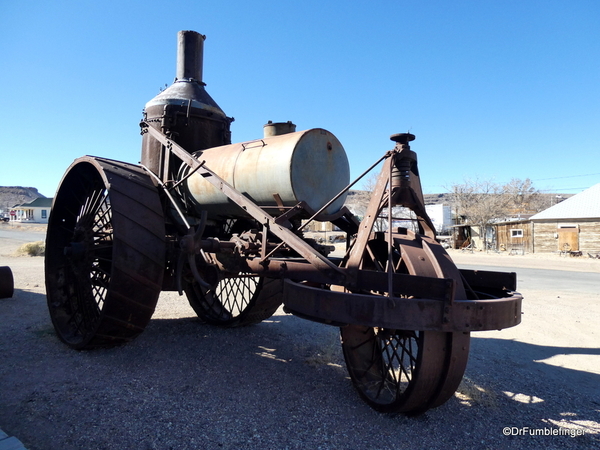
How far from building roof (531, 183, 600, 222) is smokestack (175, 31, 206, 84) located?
23810 mm

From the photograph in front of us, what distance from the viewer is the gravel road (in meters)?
2.66

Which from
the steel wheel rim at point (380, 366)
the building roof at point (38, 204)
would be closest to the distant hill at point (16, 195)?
the building roof at point (38, 204)

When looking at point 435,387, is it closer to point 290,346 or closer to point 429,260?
point 429,260

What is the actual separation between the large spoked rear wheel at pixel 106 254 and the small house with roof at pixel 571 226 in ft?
82.0

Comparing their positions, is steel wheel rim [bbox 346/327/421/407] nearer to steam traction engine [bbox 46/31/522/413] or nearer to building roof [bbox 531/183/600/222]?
steam traction engine [bbox 46/31/522/413]

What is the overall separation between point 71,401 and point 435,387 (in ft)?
8.34

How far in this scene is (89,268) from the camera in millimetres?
4434

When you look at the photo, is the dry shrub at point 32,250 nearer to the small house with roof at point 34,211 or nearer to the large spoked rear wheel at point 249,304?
the large spoked rear wheel at point 249,304

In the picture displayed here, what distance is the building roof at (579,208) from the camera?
2322cm

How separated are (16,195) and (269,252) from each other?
13872 cm

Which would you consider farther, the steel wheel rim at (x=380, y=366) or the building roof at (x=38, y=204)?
the building roof at (x=38, y=204)

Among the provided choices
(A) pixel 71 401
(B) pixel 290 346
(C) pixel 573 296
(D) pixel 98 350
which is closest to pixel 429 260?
(B) pixel 290 346

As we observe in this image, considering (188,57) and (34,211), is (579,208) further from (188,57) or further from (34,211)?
(34,211)


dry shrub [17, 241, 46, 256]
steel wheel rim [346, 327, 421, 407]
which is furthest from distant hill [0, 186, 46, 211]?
steel wheel rim [346, 327, 421, 407]
